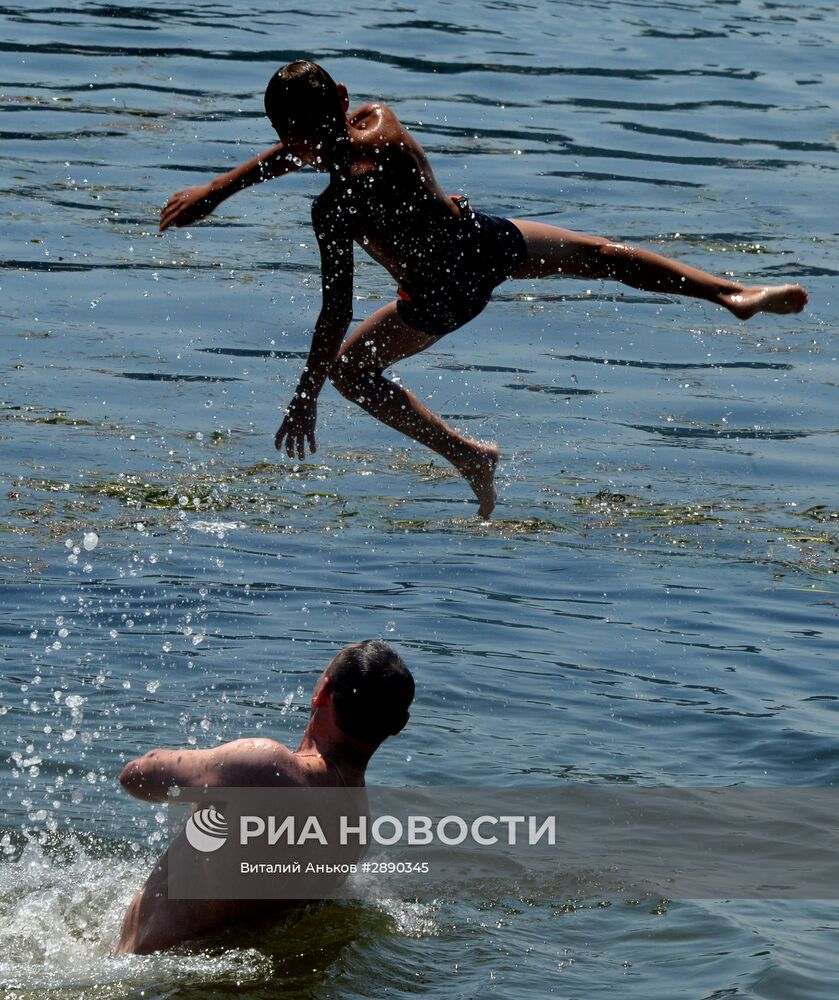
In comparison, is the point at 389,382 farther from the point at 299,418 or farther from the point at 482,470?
the point at 299,418

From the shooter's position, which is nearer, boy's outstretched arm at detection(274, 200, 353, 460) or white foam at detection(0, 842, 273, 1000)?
white foam at detection(0, 842, 273, 1000)

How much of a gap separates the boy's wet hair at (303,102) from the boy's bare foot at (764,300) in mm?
1878

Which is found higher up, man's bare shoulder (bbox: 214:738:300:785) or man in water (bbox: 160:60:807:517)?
man in water (bbox: 160:60:807:517)

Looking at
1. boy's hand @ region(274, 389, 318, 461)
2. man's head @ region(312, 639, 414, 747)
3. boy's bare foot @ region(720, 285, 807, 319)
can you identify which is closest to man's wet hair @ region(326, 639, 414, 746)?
man's head @ region(312, 639, 414, 747)

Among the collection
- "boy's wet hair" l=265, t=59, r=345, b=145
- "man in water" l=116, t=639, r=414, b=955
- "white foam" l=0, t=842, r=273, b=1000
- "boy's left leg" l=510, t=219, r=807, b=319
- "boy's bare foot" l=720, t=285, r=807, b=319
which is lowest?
"white foam" l=0, t=842, r=273, b=1000

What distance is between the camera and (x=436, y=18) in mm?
22547

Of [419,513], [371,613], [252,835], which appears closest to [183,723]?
[371,613]

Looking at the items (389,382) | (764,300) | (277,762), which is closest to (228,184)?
(389,382)

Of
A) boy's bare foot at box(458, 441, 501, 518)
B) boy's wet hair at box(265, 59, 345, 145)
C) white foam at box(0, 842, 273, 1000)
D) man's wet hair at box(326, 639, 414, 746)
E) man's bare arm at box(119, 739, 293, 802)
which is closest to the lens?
man's bare arm at box(119, 739, 293, 802)

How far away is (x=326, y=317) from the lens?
7.12m

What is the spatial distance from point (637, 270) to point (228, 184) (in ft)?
5.65

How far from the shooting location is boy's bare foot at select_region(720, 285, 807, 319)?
7.80 metres

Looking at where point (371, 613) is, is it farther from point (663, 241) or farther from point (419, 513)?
point (663, 241)

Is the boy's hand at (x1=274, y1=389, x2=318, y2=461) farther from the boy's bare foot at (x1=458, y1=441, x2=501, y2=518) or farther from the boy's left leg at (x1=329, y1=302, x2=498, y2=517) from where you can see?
the boy's bare foot at (x1=458, y1=441, x2=501, y2=518)
